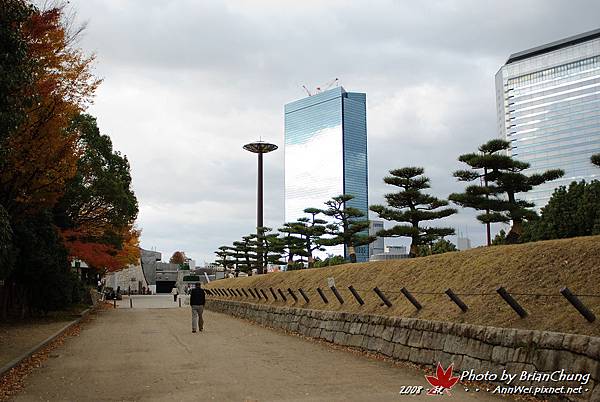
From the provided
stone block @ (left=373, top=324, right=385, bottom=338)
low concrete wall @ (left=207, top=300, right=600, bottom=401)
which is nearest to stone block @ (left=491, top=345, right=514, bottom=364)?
low concrete wall @ (left=207, top=300, right=600, bottom=401)

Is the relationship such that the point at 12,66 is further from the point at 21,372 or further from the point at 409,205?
the point at 409,205

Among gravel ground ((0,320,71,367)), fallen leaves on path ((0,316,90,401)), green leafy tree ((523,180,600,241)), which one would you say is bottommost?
fallen leaves on path ((0,316,90,401))

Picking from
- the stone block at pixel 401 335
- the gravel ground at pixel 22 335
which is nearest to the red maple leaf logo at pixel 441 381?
the stone block at pixel 401 335

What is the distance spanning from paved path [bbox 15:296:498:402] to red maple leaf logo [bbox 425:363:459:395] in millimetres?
166

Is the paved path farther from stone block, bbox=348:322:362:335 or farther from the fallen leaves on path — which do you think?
stone block, bbox=348:322:362:335

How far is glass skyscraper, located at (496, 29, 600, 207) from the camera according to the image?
87.1 m

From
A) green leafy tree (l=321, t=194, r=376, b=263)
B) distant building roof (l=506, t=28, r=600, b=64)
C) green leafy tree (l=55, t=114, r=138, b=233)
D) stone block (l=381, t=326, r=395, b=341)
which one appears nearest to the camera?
stone block (l=381, t=326, r=395, b=341)

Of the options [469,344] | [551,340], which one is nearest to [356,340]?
[469,344]

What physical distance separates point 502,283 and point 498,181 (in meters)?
8.18

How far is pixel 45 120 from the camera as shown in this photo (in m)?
14.4

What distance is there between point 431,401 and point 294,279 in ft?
57.9

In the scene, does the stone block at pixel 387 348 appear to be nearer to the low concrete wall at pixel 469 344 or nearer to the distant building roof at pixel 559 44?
the low concrete wall at pixel 469 344

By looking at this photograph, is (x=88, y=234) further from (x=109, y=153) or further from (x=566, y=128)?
(x=566, y=128)

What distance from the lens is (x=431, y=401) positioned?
7387 millimetres
